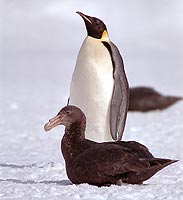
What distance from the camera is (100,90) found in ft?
20.9

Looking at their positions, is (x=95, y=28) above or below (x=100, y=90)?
above

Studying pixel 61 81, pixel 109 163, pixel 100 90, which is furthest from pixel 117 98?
pixel 61 81

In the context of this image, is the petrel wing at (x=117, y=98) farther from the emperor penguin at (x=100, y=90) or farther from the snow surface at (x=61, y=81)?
the snow surface at (x=61, y=81)

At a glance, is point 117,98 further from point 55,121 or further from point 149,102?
point 149,102

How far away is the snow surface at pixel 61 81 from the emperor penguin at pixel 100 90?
0.53 meters

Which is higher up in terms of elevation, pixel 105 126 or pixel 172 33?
pixel 105 126

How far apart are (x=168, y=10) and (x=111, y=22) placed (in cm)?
265

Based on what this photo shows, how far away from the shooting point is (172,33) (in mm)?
30484

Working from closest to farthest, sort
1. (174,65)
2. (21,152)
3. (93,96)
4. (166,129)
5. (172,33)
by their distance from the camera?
(93,96)
(21,152)
(166,129)
(174,65)
(172,33)

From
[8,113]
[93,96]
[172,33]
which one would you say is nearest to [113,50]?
[93,96]

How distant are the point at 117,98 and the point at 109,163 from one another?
183 centimetres

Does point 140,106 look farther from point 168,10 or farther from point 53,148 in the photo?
point 168,10

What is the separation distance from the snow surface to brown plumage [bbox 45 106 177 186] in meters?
0.10

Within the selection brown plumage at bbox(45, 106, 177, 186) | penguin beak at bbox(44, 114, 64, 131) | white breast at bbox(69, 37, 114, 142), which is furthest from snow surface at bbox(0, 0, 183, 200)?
white breast at bbox(69, 37, 114, 142)
